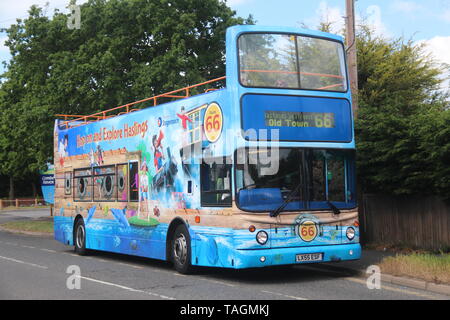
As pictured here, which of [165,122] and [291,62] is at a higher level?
[291,62]

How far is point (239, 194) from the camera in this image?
10992 mm

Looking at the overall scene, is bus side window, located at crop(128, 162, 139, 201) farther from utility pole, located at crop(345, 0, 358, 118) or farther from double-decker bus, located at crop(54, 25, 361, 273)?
utility pole, located at crop(345, 0, 358, 118)

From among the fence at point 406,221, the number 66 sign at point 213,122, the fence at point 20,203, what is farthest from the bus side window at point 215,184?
the fence at point 20,203

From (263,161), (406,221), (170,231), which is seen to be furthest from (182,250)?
(406,221)

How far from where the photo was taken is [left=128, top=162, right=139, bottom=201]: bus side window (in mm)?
14906

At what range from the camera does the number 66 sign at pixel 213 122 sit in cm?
1162

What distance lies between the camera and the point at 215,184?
11734 millimetres

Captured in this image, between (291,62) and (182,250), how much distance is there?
4.25 meters

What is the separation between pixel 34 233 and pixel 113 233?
1321 cm

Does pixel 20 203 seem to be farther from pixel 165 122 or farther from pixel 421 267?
pixel 421 267

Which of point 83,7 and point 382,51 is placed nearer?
point 382,51

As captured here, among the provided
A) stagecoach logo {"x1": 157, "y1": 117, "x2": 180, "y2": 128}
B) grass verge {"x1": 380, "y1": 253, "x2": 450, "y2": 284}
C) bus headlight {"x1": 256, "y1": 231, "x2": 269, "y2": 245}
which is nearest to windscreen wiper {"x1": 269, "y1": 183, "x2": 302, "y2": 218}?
bus headlight {"x1": 256, "y1": 231, "x2": 269, "y2": 245}

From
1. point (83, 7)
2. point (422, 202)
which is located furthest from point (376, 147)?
point (83, 7)
